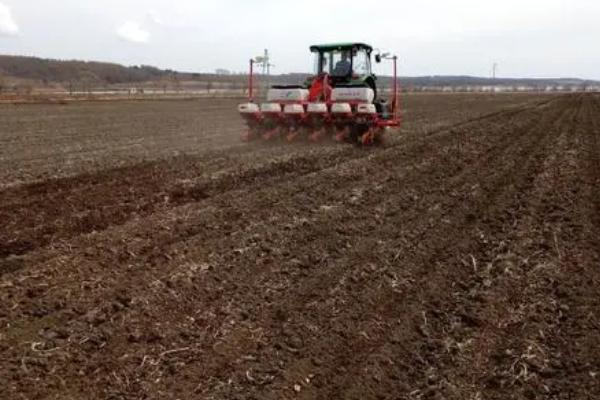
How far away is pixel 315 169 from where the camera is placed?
39.4 ft

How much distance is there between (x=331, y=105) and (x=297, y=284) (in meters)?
10.7

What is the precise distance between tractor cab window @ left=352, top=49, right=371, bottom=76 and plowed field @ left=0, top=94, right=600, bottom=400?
6417mm

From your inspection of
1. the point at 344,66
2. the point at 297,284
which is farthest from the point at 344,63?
the point at 297,284

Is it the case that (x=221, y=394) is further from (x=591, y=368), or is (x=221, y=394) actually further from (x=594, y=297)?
(x=594, y=297)

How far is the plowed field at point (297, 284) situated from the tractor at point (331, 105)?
428cm

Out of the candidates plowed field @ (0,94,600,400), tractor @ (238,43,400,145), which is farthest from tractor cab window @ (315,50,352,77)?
plowed field @ (0,94,600,400)

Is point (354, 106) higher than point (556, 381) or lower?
higher

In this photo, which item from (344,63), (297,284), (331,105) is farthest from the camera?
(344,63)

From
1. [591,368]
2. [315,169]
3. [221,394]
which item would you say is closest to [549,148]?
[315,169]

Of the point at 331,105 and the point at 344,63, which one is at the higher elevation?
the point at 344,63

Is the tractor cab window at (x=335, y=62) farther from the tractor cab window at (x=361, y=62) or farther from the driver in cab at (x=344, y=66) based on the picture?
the tractor cab window at (x=361, y=62)

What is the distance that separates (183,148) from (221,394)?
12134 millimetres

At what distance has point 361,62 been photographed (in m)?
17.2

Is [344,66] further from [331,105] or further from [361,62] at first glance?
[331,105]
